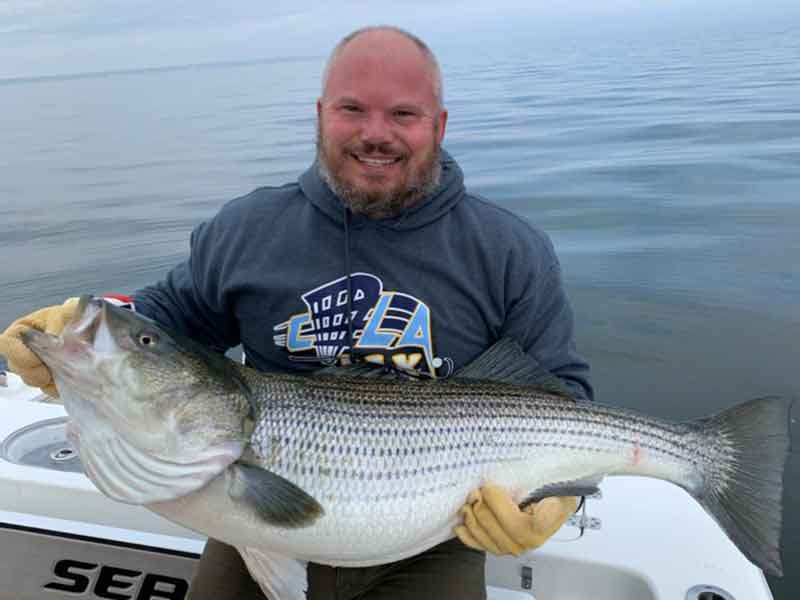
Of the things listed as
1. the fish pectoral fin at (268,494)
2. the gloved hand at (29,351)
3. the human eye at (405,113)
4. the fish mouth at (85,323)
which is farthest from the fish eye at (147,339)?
the human eye at (405,113)

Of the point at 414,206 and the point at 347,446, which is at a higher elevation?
the point at 414,206

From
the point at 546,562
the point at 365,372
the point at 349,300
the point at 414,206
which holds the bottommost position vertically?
the point at 546,562

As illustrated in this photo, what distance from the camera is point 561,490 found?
8.77ft

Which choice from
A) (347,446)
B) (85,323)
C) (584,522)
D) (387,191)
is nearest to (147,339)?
(85,323)

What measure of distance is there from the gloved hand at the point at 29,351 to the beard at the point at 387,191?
1200mm

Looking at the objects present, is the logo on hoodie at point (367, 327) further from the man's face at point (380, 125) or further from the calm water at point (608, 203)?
the calm water at point (608, 203)

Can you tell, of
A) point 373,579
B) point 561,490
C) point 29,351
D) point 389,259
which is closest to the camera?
point 29,351

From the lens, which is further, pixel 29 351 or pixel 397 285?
pixel 397 285

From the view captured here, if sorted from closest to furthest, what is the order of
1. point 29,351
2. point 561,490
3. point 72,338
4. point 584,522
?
point 72,338
point 29,351
point 561,490
point 584,522

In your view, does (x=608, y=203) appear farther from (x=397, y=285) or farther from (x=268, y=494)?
(x=268, y=494)

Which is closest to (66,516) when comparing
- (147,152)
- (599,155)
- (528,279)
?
(528,279)

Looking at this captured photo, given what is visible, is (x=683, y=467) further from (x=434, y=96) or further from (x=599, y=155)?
(x=599, y=155)

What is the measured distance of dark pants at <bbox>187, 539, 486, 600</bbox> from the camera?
274cm

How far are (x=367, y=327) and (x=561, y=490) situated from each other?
1044mm
